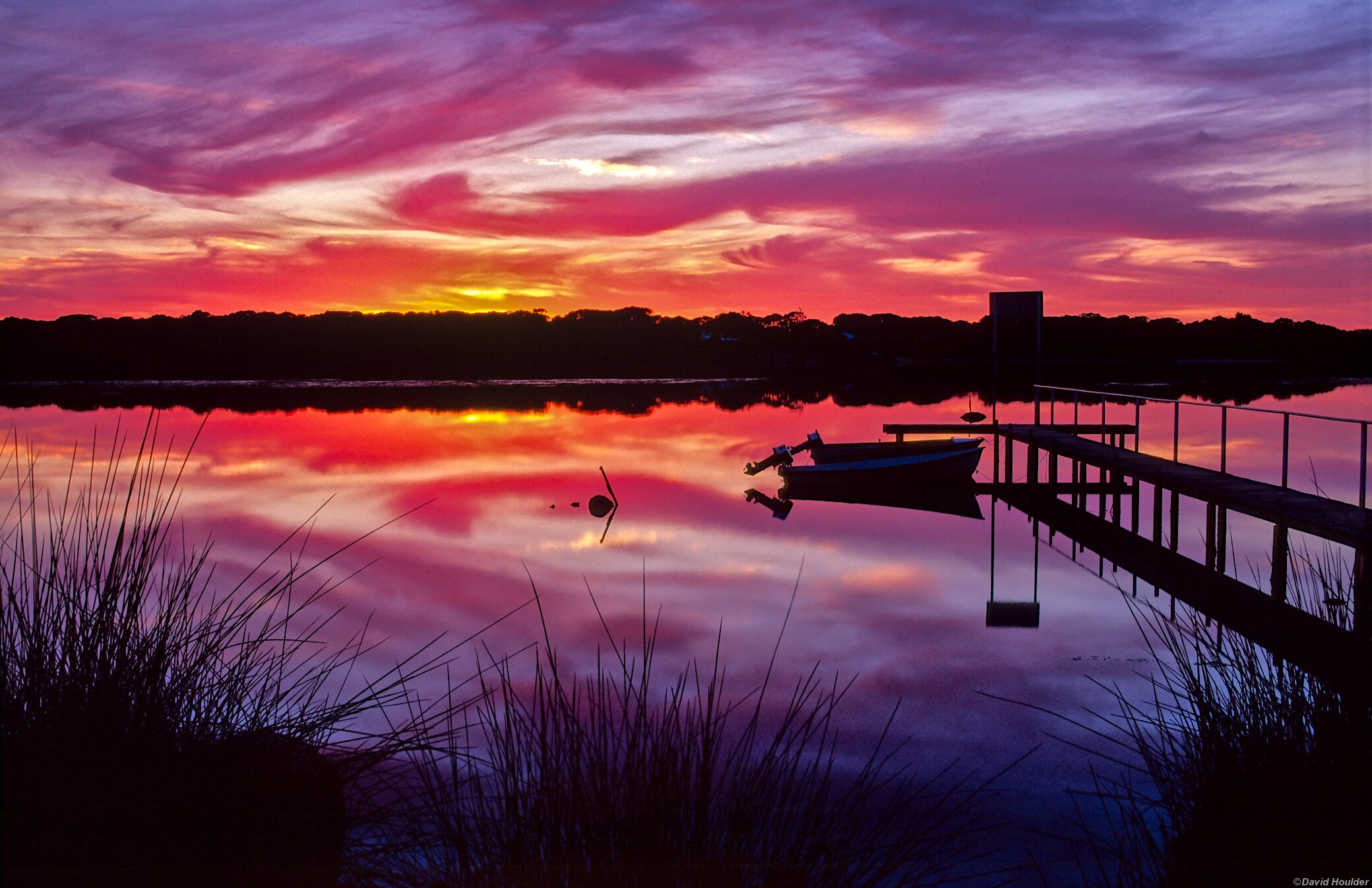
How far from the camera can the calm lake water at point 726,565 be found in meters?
9.26

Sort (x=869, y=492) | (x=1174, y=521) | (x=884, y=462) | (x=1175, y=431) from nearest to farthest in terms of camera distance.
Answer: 1. (x=1174, y=521)
2. (x=1175, y=431)
3. (x=884, y=462)
4. (x=869, y=492)

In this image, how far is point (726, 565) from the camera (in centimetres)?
1605

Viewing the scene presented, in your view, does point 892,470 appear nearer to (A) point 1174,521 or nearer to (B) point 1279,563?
(A) point 1174,521

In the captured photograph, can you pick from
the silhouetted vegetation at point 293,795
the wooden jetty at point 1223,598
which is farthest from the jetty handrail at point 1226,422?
the silhouetted vegetation at point 293,795

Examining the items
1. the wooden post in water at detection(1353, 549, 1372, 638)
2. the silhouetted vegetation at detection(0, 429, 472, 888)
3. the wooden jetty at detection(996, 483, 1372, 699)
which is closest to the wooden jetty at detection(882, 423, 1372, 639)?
the wooden post in water at detection(1353, 549, 1372, 638)

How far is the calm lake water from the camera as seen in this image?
30.4ft

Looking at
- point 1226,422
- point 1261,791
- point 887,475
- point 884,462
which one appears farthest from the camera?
point 887,475

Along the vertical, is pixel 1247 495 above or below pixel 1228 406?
below

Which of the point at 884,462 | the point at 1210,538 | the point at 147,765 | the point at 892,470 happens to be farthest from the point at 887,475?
the point at 147,765

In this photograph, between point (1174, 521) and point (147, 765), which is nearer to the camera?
point (147, 765)

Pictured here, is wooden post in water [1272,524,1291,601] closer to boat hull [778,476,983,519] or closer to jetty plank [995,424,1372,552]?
jetty plank [995,424,1372,552]

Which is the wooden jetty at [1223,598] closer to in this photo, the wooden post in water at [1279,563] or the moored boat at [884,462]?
the wooden post in water at [1279,563]

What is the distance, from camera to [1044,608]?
12.8 meters

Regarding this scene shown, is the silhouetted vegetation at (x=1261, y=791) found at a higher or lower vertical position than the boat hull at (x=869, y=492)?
higher
